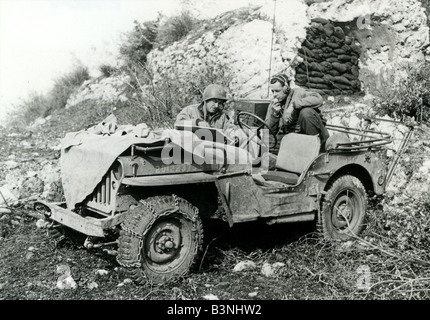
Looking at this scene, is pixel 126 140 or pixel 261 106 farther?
pixel 261 106

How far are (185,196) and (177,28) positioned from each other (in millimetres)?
9946

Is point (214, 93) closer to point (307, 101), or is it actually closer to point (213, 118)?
point (213, 118)

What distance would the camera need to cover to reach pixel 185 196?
4879mm

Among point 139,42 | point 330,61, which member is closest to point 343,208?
point 330,61

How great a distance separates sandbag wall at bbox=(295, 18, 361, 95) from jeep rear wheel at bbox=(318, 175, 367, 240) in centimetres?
466

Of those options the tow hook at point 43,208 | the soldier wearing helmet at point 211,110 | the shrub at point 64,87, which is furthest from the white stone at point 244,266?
the shrub at point 64,87

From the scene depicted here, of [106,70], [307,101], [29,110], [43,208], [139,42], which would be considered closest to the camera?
[43,208]

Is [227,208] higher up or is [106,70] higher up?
[106,70]

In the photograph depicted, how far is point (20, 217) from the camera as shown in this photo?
6.16m

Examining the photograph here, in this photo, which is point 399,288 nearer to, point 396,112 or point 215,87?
point 215,87

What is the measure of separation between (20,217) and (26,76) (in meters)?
14.2

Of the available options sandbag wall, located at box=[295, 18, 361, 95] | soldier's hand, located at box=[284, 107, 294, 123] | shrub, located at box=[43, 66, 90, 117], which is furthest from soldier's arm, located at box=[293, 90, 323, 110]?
shrub, located at box=[43, 66, 90, 117]

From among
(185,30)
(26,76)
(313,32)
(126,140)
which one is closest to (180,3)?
(185,30)

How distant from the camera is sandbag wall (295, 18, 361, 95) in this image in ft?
34.7
